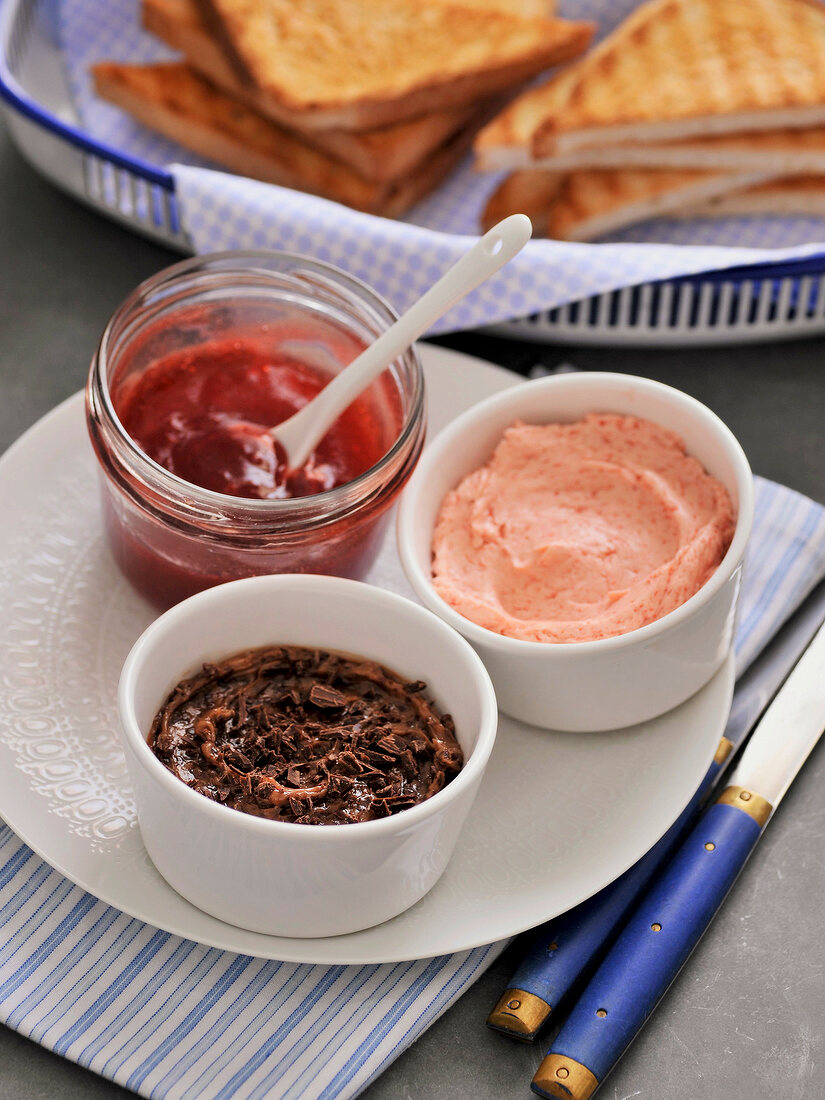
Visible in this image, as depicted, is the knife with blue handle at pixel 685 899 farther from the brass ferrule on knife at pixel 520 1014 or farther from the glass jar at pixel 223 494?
the glass jar at pixel 223 494

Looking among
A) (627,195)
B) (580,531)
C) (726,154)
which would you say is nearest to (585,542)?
(580,531)

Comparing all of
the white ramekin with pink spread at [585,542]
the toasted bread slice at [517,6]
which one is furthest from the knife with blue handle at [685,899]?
the toasted bread slice at [517,6]

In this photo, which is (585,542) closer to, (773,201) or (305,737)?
(305,737)

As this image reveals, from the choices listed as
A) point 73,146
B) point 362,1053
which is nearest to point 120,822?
point 362,1053

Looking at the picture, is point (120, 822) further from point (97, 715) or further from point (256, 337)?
point (256, 337)

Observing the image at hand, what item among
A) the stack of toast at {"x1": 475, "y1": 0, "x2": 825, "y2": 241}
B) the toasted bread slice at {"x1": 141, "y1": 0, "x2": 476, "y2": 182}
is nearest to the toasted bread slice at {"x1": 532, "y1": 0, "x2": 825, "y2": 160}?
the stack of toast at {"x1": 475, "y1": 0, "x2": 825, "y2": 241}

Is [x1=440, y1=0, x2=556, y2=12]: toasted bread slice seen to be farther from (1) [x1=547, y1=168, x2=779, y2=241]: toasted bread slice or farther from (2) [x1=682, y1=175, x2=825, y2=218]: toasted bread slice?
(2) [x1=682, y1=175, x2=825, y2=218]: toasted bread slice
